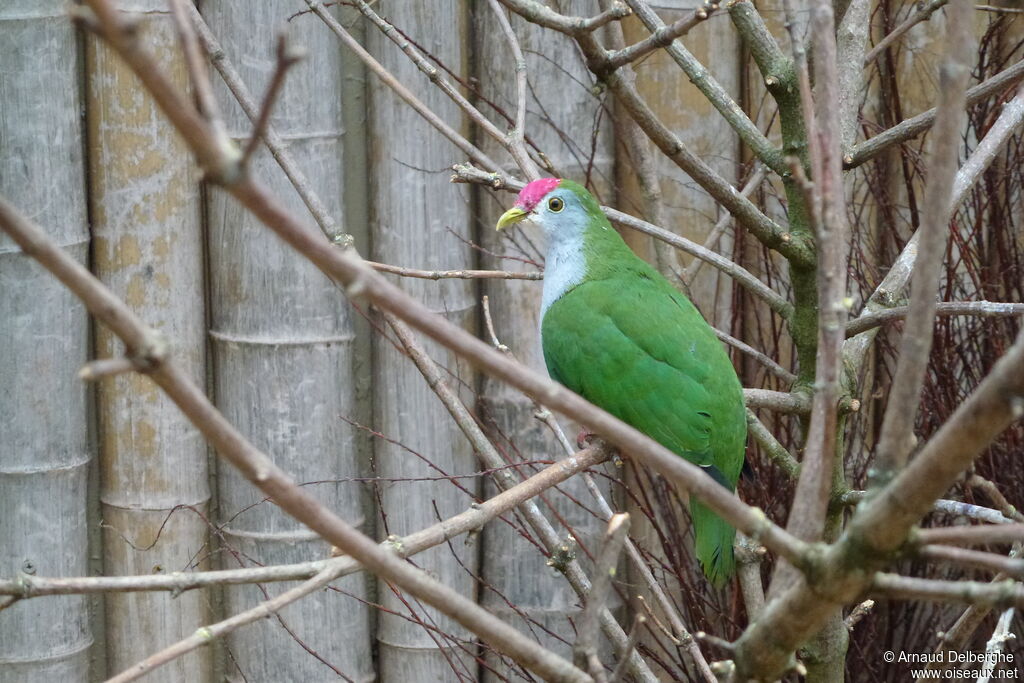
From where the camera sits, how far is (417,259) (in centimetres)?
229

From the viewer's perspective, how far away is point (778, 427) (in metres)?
2.41

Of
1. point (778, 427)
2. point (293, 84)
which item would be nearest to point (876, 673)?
point (778, 427)

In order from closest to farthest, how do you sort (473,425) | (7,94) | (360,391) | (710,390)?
(473,425) < (710,390) < (7,94) < (360,391)

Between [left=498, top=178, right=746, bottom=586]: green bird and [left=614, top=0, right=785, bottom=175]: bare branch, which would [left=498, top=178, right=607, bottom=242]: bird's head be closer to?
[left=498, top=178, right=746, bottom=586]: green bird

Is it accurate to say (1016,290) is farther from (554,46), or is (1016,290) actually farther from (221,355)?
(221,355)

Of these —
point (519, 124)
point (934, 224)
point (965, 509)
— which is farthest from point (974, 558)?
point (519, 124)

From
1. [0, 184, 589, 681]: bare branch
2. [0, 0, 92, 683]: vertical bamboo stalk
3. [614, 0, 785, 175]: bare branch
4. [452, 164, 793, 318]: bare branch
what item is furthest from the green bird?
[0, 184, 589, 681]: bare branch

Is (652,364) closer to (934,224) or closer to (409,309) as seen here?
(934,224)

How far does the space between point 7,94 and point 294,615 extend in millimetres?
1192

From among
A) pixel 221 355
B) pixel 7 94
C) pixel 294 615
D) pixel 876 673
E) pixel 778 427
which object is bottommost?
pixel 876 673

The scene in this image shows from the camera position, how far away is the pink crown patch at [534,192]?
193 centimetres

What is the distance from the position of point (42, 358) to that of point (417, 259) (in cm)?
77

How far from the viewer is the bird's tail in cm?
176

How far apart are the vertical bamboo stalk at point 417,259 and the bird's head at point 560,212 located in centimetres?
28
